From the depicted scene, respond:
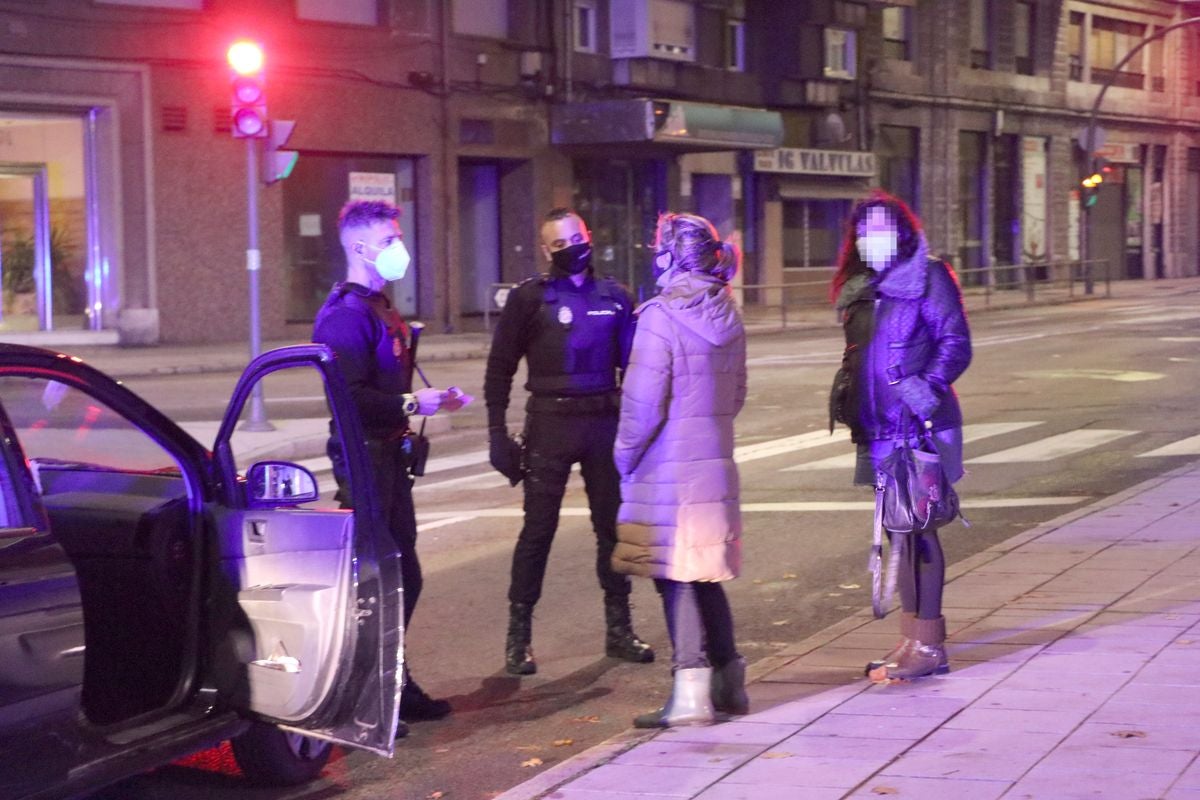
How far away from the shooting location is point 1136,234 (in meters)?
52.9

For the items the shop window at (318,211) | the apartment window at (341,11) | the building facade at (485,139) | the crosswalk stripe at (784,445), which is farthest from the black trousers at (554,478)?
the apartment window at (341,11)

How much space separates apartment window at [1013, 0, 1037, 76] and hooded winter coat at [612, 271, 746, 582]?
43075mm

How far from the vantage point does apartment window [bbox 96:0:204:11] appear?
25297 millimetres

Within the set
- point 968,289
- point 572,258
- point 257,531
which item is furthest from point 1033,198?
point 257,531

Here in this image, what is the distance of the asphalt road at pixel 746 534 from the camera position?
6.01 metres

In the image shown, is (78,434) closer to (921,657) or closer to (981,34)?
(921,657)

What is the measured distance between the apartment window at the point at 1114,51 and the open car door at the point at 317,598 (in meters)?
48.9

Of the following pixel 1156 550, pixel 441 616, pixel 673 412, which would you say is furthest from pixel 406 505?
pixel 1156 550

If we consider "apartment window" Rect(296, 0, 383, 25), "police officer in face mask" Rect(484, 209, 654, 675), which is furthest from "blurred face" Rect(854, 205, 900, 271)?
"apartment window" Rect(296, 0, 383, 25)

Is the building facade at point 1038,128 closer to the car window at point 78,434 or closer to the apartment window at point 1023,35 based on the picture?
the apartment window at point 1023,35

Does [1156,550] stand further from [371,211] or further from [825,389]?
[825,389]

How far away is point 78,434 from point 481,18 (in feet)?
55.9

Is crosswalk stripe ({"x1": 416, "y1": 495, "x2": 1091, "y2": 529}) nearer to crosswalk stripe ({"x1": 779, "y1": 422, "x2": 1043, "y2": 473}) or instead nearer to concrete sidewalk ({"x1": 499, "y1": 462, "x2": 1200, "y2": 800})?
crosswalk stripe ({"x1": 779, "y1": 422, "x2": 1043, "y2": 473})

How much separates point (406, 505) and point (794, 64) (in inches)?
1292
